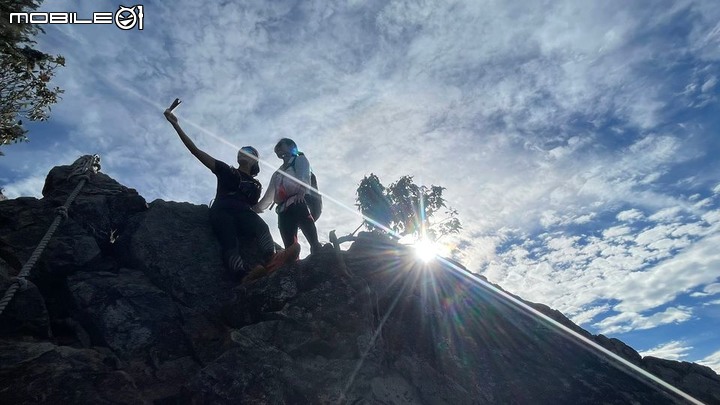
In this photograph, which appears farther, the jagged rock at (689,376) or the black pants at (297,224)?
the jagged rock at (689,376)

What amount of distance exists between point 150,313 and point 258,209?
312 centimetres

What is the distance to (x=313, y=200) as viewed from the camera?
8141 millimetres

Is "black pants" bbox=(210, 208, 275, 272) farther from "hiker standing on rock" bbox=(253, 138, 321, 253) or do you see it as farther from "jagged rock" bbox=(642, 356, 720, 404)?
"jagged rock" bbox=(642, 356, 720, 404)

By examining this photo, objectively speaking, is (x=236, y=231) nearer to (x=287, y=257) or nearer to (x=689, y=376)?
(x=287, y=257)

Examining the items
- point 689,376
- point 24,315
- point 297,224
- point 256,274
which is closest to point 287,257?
point 256,274

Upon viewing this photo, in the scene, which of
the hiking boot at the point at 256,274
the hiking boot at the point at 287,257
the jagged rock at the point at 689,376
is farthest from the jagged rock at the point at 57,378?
the jagged rock at the point at 689,376

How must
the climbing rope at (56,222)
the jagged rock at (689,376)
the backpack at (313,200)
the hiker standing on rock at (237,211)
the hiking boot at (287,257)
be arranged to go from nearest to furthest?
the climbing rope at (56,222), the hiking boot at (287,257), the hiker standing on rock at (237,211), the backpack at (313,200), the jagged rock at (689,376)

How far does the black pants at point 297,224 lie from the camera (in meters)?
7.81

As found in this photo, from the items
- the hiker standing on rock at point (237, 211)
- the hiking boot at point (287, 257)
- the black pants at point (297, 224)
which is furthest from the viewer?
the black pants at point (297, 224)

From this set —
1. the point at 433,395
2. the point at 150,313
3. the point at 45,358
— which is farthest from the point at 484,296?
the point at 45,358

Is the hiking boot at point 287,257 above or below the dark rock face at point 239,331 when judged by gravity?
above

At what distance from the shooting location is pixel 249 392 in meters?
5.02

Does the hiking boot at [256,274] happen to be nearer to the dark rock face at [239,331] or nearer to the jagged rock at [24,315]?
the dark rock face at [239,331]

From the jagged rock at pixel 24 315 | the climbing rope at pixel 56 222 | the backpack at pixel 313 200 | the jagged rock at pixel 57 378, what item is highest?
the backpack at pixel 313 200
